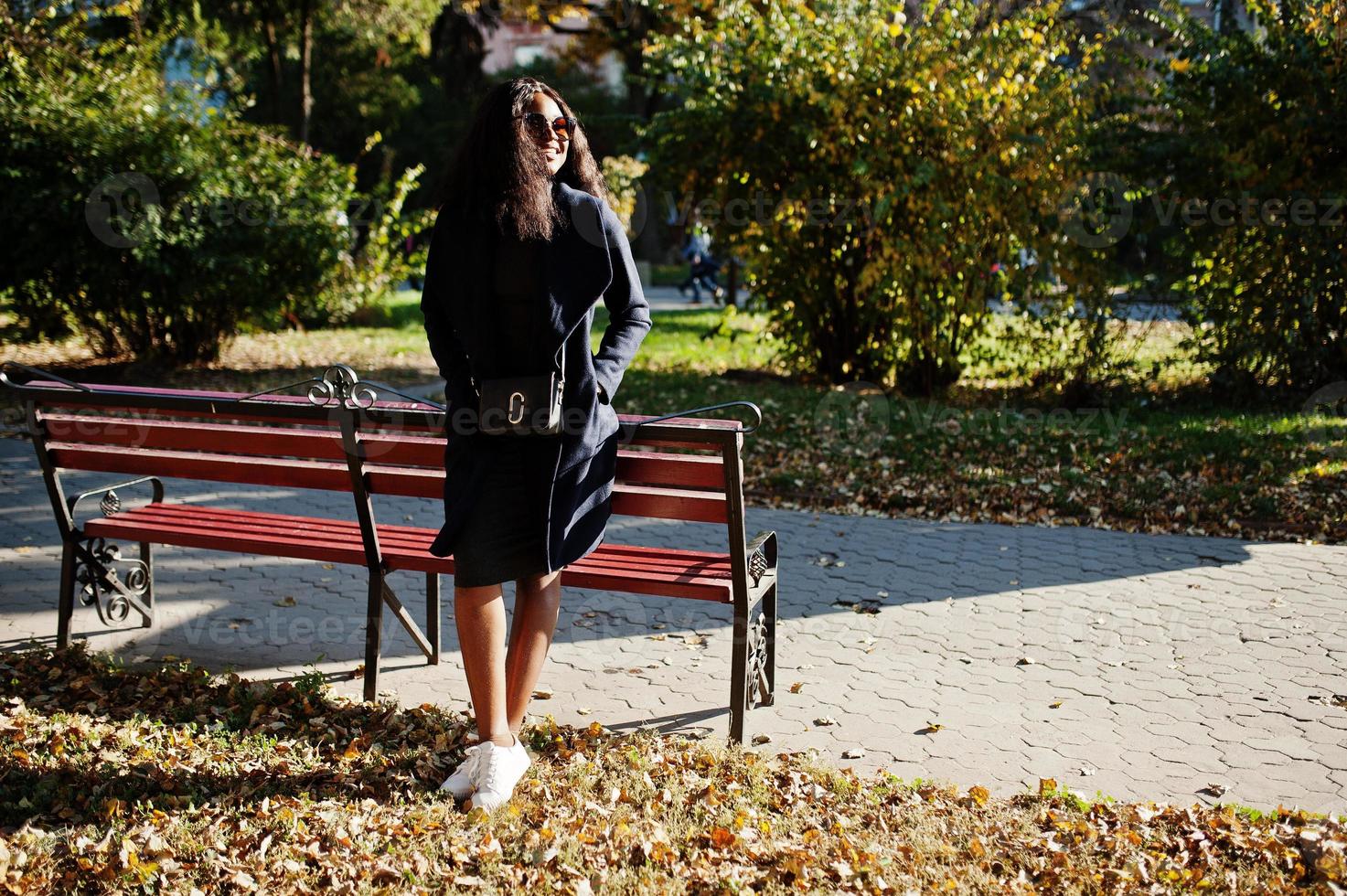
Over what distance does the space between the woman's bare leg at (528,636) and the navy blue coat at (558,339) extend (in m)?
0.16

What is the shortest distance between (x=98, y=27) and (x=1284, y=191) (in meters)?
13.8

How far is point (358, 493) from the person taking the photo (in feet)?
13.3

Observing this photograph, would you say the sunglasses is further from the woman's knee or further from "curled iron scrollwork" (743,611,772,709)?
"curled iron scrollwork" (743,611,772,709)

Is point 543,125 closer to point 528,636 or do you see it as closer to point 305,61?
point 528,636

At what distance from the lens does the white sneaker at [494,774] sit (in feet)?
10.6

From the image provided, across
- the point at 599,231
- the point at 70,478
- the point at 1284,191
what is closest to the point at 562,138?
the point at 599,231

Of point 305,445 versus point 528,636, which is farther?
point 305,445

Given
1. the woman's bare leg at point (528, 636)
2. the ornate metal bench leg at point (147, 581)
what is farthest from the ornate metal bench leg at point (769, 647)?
the ornate metal bench leg at point (147, 581)

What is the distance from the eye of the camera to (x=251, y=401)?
13.1 ft

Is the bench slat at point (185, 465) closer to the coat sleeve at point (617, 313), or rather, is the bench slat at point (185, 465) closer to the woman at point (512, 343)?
the woman at point (512, 343)
